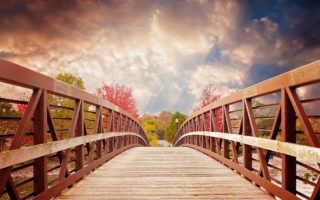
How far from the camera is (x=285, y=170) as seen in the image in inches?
151

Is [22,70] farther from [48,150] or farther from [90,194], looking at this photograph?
[90,194]

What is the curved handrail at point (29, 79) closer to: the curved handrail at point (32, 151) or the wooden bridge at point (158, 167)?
the wooden bridge at point (158, 167)

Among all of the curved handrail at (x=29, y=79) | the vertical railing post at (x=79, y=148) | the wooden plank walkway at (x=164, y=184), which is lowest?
the wooden plank walkway at (x=164, y=184)

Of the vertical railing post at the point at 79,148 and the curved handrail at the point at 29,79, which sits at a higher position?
the curved handrail at the point at 29,79

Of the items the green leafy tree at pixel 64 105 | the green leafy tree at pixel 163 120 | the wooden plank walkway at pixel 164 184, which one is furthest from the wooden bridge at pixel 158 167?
the green leafy tree at pixel 163 120

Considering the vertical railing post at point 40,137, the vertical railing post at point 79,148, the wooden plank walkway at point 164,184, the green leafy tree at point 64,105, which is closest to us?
the vertical railing post at point 40,137

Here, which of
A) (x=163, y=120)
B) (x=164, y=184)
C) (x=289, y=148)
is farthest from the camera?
(x=163, y=120)

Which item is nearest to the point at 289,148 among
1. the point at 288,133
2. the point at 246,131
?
the point at 288,133

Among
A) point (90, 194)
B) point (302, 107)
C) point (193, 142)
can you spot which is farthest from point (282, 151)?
point (193, 142)

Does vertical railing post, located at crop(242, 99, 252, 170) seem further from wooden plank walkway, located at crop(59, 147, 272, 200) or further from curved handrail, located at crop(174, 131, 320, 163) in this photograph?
wooden plank walkway, located at crop(59, 147, 272, 200)

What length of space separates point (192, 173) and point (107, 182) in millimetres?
1800

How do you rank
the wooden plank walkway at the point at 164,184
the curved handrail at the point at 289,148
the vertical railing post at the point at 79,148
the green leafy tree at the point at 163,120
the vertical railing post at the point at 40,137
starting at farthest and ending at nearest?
the green leafy tree at the point at 163,120, the vertical railing post at the point at 79,148, the wooden plank walkway at the point at 164,184, the vertical railing post at the point at 40,137, the curved handrail at the point at 289,148

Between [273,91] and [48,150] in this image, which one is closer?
[48,150]

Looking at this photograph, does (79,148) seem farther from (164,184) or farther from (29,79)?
(29,79)
